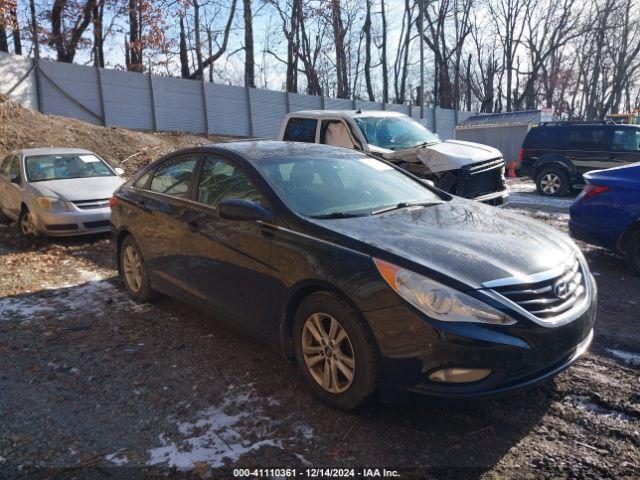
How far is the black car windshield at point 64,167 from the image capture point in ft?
28.9

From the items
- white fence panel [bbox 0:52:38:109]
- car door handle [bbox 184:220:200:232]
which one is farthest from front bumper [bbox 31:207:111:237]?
white fence panel [bbox 0:52:38:109]

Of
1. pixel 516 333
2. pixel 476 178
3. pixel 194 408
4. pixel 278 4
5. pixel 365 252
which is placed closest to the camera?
pixel 516 333

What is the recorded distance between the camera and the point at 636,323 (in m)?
4.58

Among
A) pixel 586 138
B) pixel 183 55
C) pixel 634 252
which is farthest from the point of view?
pixel 183 55

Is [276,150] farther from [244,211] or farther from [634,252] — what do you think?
[634,252]

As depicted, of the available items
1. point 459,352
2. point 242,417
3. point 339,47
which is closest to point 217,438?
point 242,417

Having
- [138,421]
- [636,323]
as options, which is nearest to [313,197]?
[138,421]

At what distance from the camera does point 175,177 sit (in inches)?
191

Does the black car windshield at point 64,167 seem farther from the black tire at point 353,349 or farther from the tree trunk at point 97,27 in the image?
the tree trunk at point 97,27

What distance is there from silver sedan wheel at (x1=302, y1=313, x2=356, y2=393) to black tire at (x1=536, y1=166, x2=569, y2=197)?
462 inches

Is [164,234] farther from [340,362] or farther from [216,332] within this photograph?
[340,362]

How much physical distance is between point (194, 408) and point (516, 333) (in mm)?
1972

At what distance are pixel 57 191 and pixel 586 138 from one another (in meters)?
11.6

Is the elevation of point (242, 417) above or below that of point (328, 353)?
below
